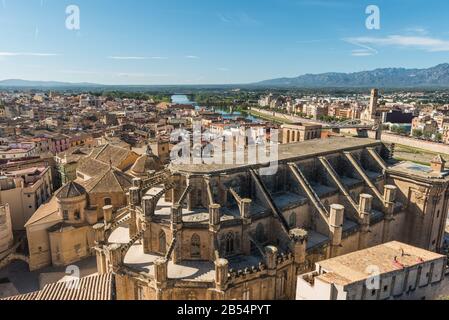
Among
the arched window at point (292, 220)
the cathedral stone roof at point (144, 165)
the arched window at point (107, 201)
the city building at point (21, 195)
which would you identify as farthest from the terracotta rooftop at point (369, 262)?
the city building at point (21, 195)

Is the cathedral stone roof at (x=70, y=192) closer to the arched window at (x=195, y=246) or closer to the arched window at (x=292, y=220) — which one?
the arched window at (x=195, y=246)

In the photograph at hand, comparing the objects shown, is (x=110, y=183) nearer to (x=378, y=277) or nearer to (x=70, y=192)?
(x=70, y=192)

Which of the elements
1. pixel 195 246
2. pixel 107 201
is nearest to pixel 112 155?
pixel 107 201

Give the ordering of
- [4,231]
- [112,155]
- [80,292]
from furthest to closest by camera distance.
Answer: [112,155] < [4,231] < [80,292]
